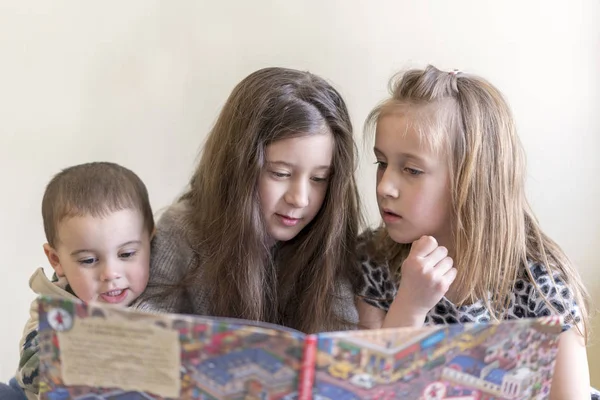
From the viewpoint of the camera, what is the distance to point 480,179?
1.03 m

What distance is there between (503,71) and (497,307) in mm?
487

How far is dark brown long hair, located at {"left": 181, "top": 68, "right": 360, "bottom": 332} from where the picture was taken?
1.04 m

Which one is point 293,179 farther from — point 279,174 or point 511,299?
point 511,299

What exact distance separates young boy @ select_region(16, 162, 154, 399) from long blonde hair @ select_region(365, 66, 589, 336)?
447 mm

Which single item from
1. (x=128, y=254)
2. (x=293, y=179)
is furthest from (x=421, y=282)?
(x=128, y=254)

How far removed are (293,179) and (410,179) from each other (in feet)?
0.61

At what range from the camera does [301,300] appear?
114 cm

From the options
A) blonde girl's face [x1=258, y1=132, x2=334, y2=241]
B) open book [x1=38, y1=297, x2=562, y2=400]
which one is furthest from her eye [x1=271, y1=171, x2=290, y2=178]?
open book [x1=38, y1=297, x2=562, y2=400]

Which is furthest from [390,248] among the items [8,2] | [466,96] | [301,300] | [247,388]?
[8,2]

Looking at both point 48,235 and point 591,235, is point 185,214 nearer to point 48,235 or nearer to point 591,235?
point 48,235

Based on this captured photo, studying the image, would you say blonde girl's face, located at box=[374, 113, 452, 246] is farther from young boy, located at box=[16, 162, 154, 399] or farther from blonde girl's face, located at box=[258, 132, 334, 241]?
young boy, located at box=[16, 162, 154, 399]

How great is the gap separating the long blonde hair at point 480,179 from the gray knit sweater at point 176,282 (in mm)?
198

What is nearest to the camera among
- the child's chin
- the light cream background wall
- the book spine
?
the book spine

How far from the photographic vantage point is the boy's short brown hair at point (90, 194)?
Result: 3.37ft
